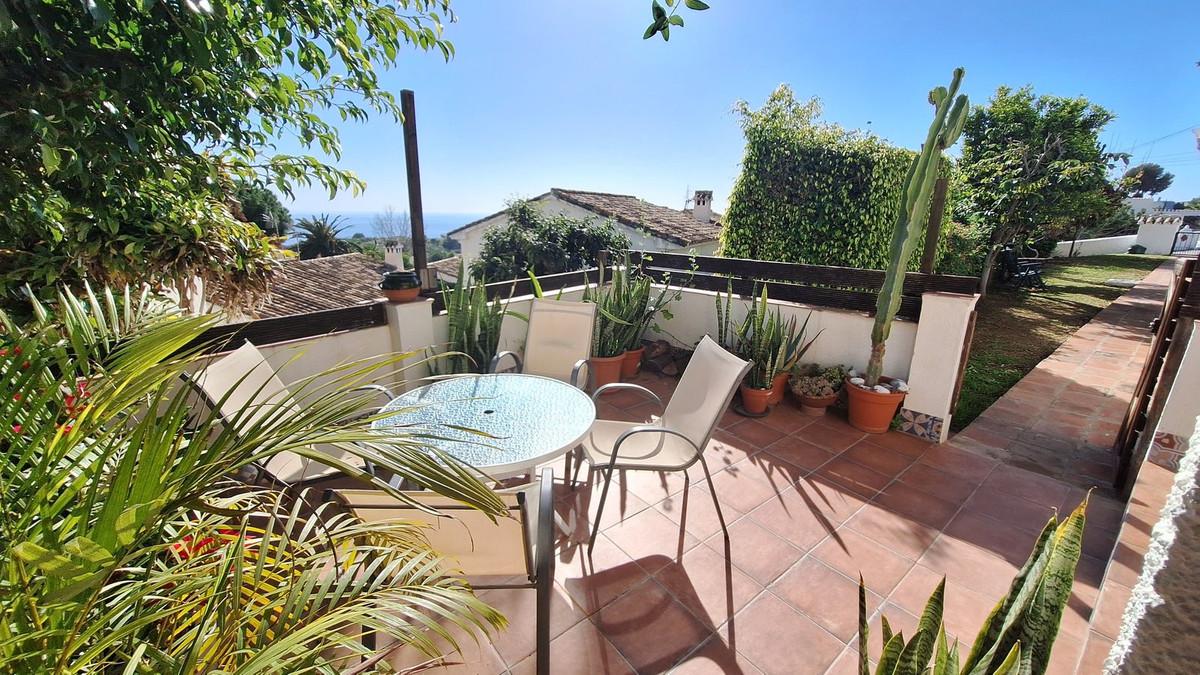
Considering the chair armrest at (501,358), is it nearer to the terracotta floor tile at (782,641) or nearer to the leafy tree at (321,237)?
the terracotta floor tile at (782,641)

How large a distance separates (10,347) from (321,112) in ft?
6.34

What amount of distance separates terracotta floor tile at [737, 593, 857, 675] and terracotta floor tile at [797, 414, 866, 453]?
5.38 ft

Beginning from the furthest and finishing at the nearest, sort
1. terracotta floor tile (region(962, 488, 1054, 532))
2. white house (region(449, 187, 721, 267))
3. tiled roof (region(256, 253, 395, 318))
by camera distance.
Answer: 1. tiled roof (region(256, 253, 395, 318))
2. white house (region(449, 187, 721, 267))
3. terracotta floor tile (region(962, 488, 1054, 532))

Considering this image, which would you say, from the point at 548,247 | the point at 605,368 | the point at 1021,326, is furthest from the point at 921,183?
the point at 1021,326

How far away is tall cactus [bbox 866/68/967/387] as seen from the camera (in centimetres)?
299

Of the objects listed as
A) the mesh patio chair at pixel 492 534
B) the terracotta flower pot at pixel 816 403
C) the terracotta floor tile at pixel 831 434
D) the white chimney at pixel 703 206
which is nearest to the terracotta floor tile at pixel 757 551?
the mesh patio chair at pixel 492 534

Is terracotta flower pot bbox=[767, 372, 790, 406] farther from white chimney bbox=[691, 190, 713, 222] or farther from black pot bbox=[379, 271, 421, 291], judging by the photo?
white chimney bbox=[691, 190, 713, 222]

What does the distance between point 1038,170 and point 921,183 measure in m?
9.07

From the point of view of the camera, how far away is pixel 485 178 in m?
26.8

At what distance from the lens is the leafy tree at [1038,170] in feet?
28.7

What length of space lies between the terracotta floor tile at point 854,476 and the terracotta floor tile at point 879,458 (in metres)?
0.06

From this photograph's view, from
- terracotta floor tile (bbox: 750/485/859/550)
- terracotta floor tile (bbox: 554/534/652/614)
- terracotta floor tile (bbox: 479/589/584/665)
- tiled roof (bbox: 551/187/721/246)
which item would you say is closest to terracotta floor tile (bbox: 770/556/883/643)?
terracotta floor tile (bbox: 750/485/859/550)

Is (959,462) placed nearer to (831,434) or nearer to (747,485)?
(831,434)

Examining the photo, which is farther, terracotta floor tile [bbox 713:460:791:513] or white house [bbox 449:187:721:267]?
white house [bbox 449:187:721:267]
